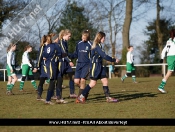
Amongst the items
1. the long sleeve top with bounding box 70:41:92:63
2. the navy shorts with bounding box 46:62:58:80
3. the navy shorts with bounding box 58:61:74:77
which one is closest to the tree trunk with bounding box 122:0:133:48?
the navy shorts with bounding box 58:61:74:77

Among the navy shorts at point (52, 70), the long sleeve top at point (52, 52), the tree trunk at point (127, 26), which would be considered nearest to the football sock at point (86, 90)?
the navy shorts at point (52, 70)

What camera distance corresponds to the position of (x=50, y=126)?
6664mm

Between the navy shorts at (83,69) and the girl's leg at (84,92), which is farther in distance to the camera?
the navy shorts at (83,69)

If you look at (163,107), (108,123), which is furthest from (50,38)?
(108,123)

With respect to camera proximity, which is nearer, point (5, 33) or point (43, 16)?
point (5, 33)

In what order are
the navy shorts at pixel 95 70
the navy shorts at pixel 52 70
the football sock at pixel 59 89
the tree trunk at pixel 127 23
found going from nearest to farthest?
the navy shorts at pixel 52 70
the navy shorts at pixel 95 70
the football sock at pixel 59 89
the tree trunk at pixel 127 23

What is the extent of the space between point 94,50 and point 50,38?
129 centimetres

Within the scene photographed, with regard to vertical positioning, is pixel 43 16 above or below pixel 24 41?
above

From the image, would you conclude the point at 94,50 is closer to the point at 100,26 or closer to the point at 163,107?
the point at 163,107

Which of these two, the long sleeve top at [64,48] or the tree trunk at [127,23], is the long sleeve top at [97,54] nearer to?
the long sleeve top at [64,48]

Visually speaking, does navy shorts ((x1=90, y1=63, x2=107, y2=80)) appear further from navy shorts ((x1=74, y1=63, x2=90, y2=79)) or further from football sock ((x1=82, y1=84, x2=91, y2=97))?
navy shorts ((x1=74, y1=63, x2=90, y2=79))

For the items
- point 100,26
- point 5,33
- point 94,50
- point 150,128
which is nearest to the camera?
point 150,128

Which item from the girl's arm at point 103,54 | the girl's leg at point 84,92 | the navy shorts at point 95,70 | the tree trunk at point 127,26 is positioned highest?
the tree trunk at point 127,26

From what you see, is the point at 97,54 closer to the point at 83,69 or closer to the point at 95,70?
the point at 95,70
